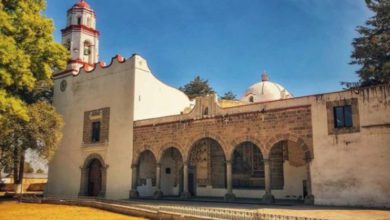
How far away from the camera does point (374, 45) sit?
20.8 meters

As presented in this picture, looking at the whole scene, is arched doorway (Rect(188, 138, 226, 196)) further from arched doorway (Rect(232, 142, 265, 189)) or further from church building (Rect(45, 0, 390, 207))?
arched doorway (Rect(232, 142, 265, 189))

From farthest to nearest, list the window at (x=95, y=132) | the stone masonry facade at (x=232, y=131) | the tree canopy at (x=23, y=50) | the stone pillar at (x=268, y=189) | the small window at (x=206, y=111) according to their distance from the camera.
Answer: the window at (x=95, y=132), the small window at (x=206, y=111), the stone pillar at (x=268, y=189), the stone masonry facade at (x=232, y=131), the tree canopy at (x=23, y=50)

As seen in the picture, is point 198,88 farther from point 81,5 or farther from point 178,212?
point 178,212

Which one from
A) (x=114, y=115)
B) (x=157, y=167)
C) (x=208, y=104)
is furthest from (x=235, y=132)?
(x=114, y=115)

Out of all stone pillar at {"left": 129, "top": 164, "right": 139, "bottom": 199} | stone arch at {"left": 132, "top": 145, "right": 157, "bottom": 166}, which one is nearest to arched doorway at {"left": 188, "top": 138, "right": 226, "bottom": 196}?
stone arch at {"left": 132, "top": 145, "right": 157, "bottom": 166}

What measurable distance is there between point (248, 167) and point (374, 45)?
9.71 metres

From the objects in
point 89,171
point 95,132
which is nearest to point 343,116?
point 95,132

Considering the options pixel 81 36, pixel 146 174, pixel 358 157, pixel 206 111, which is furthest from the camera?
pixel 81 36

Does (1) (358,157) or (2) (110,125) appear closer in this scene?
(1) (358,157)

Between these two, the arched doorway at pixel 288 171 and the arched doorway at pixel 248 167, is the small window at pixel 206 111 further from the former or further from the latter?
the arched doorway at pixel 288 171

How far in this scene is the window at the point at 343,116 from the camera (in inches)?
575

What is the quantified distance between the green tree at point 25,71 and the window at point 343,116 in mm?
12066

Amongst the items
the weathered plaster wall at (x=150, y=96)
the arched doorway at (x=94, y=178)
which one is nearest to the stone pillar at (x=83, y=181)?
the arched doorway at (x=94, y=178)

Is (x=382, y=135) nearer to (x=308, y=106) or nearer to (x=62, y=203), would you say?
(x=308, y=106)
